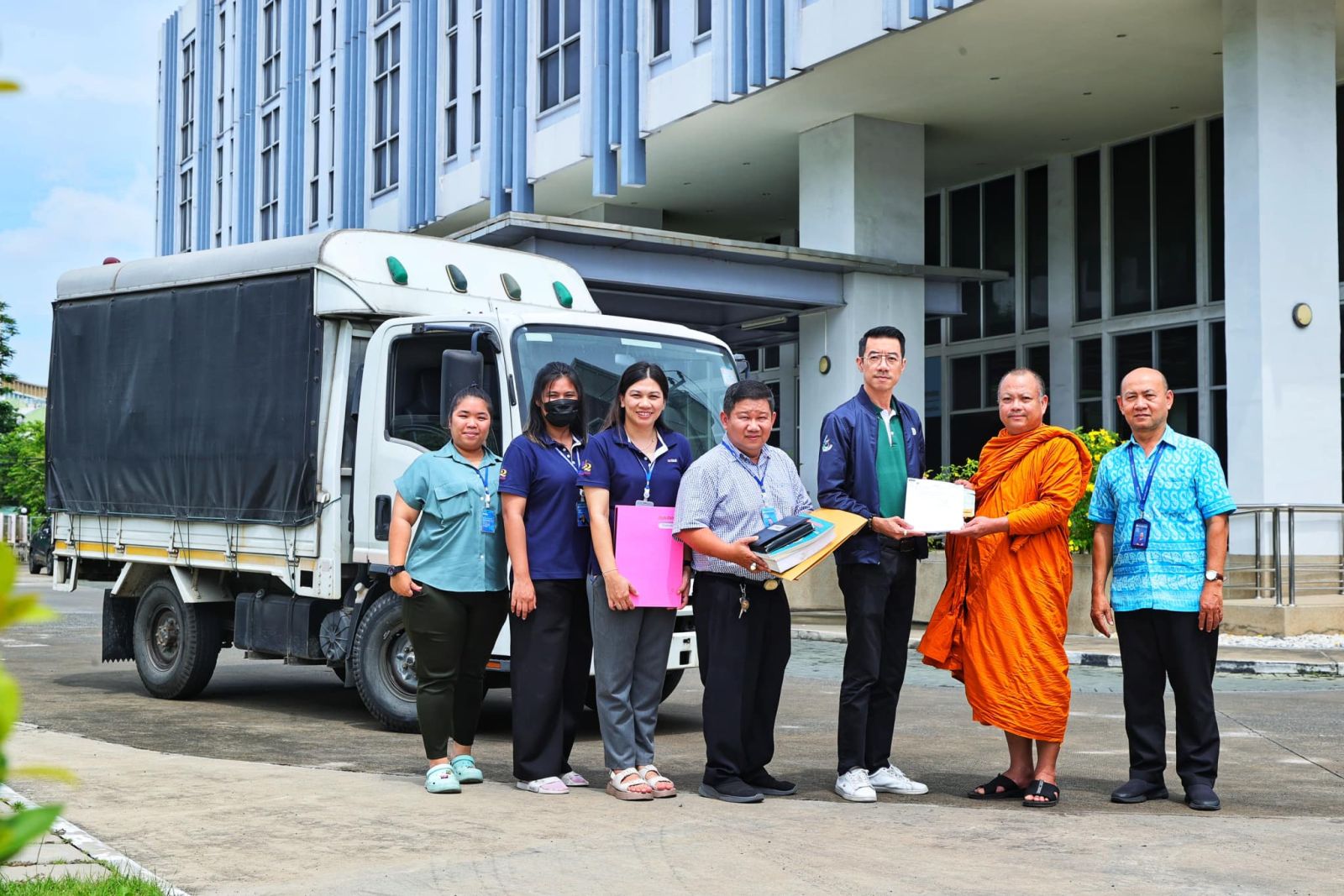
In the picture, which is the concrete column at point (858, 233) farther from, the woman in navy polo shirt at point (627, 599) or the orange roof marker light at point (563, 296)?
the woman in navy polo shirt at point (627, 599)

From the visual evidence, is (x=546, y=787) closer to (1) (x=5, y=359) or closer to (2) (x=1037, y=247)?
(2) (x=1037, y=247)

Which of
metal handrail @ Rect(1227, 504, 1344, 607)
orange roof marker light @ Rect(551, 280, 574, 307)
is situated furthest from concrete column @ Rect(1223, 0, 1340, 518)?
orange roof marker light @ Rect(551, 280, 574, 307)

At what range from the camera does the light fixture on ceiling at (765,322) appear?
23281mm

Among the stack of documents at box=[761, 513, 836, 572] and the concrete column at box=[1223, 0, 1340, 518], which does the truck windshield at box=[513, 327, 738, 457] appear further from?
the concrete column at box=[1223, 0, 1340, 518]

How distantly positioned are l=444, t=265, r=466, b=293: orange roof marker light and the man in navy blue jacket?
4046mm

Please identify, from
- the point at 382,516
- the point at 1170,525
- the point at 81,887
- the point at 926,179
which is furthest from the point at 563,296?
the point at 926,179

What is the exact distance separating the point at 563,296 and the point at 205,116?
36.8 meters

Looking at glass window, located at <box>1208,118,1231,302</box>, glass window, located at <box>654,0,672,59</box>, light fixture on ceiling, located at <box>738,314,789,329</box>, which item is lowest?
light fixture on ceiling, located at <box>738,314,789,329</box>

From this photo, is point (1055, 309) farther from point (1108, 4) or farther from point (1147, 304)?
point (1108, 4)

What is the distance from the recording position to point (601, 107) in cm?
2481

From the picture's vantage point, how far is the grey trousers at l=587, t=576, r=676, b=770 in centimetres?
670

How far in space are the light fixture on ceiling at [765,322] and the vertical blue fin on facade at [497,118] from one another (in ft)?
20.8

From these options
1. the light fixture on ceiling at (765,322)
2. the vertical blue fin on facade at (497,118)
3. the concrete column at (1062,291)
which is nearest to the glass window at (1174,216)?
the concrete column at (1062,291)

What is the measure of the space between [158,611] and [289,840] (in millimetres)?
6262
